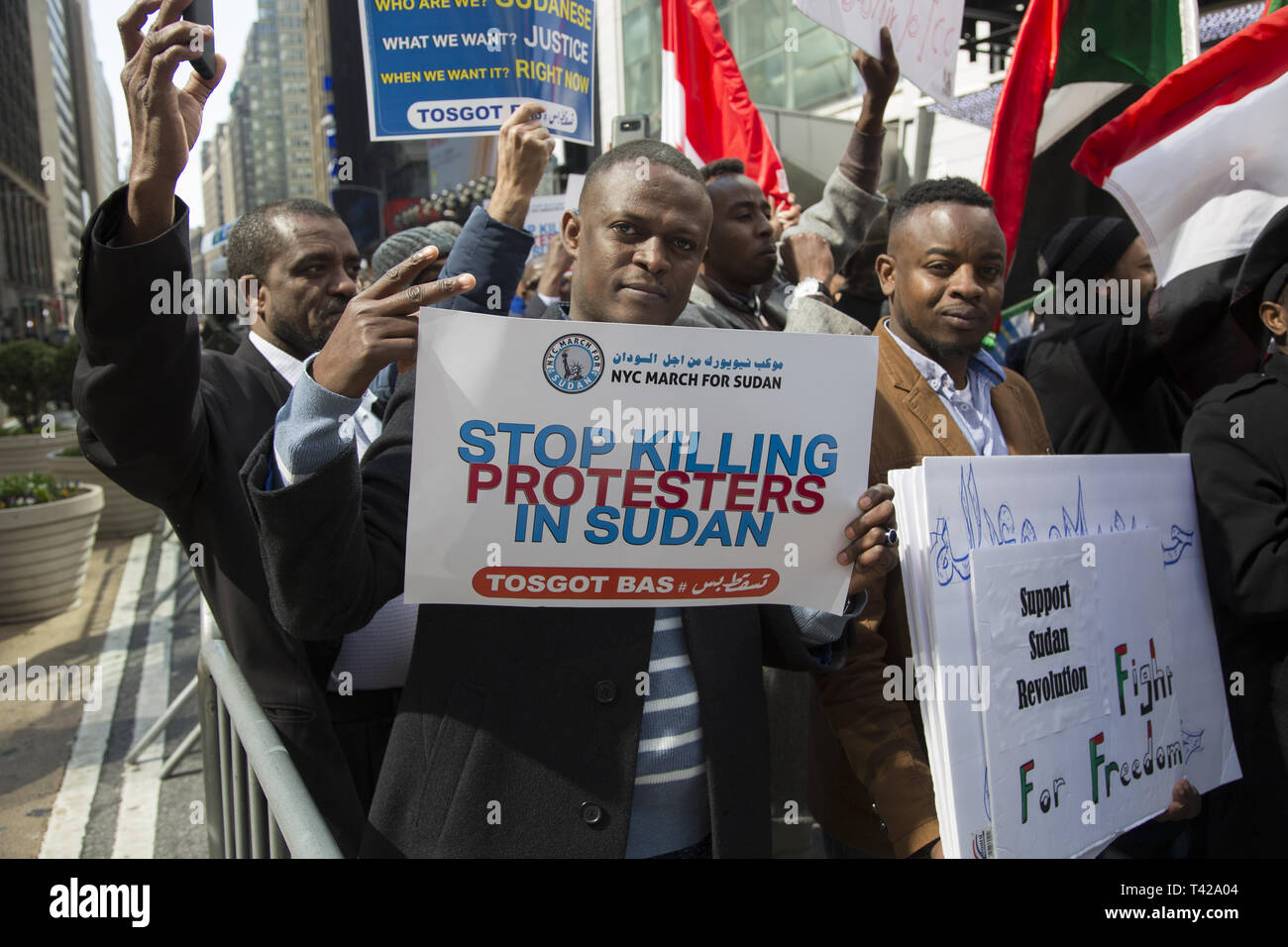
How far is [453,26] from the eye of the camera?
4223 millimetres

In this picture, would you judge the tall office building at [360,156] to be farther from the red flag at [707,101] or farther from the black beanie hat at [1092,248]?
the black beanie hat at [1092,248]

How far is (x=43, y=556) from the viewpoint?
22.4 ft

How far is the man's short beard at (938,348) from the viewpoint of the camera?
97.6 inches

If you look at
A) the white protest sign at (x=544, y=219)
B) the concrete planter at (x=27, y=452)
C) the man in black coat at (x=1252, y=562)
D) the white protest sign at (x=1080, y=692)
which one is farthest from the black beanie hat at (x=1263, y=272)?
the concrete planter at (x=27, y=452)

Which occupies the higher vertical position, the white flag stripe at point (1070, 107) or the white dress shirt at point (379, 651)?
the white flag stripe at point (1070, 107)

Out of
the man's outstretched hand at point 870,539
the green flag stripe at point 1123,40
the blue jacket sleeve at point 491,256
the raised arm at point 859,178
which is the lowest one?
the man's outstretched hand at point 870,539

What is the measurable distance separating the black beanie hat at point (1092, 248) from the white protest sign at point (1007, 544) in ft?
4.52

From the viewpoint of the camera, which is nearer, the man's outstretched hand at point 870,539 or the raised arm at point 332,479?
the raised arm at point 332,479

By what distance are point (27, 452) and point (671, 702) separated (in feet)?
34.4

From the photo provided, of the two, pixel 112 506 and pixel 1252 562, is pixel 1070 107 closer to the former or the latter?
pixel 1252 562

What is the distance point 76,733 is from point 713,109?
4.86 meters

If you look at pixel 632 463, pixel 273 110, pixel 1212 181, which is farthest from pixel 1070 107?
pixel 273 110

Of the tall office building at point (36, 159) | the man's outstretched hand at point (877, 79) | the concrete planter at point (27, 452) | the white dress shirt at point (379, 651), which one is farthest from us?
the tall office building at point (36, 159)

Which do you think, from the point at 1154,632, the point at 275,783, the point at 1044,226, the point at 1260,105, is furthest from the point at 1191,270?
the point at 1044,226
